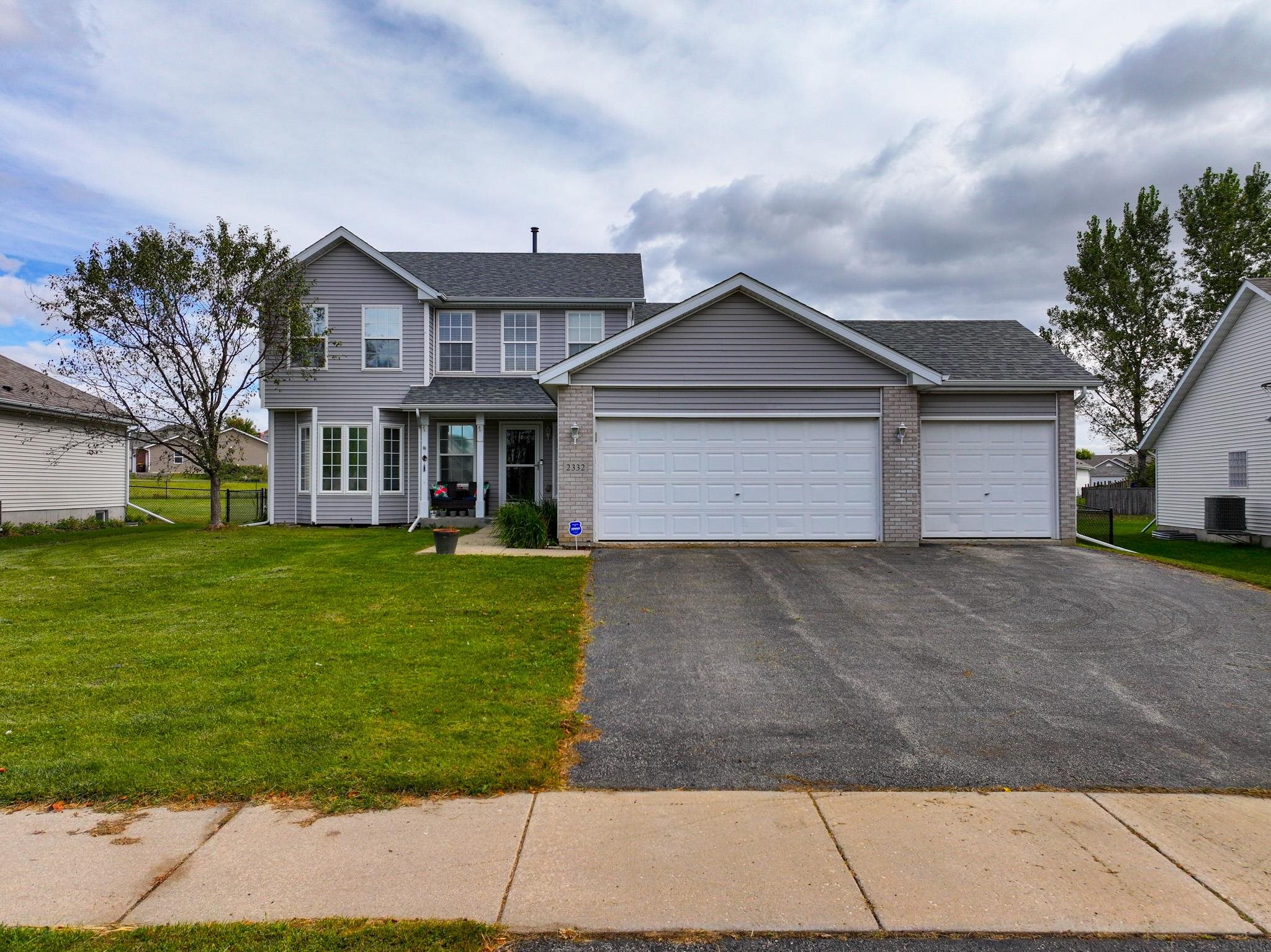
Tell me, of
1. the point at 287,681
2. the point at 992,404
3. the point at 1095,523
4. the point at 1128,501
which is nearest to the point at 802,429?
the point at 992,404

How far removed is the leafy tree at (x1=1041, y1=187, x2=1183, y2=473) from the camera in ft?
113

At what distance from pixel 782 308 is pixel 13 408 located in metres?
19.8

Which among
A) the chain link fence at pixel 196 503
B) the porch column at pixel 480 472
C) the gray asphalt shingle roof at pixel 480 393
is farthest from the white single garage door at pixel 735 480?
the chain link fence at pixel 196 503

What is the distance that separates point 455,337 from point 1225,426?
22194 millimetres

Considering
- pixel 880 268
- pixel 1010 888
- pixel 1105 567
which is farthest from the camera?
pixel 880 268

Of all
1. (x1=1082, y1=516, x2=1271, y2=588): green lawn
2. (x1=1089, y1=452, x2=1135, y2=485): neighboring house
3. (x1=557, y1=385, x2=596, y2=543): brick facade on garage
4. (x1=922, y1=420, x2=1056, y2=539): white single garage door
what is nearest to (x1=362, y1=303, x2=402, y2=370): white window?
(x1=557, y1=385, x2=596, y2=543): brick facade on garage

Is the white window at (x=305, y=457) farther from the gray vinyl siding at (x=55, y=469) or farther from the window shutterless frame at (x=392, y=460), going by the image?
the gray vinyl siding at (x=55, y=469)

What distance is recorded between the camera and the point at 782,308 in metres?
13.7

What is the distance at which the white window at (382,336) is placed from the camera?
18.8 meters

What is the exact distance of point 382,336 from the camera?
61.9 feet

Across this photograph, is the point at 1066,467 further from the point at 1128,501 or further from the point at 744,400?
the point at 1128,501

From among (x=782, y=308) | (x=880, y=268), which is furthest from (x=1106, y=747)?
(x=880, y=268)

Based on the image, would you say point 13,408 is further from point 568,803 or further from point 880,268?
point 880,268

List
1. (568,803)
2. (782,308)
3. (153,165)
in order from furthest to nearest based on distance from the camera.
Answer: (153,165) → (782,308) → (568,803)
